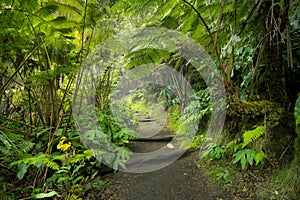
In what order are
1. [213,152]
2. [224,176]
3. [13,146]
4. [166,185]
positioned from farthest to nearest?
[213,152] < [166,185] < [224,176] < [13,146]

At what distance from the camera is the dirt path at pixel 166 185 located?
185cm

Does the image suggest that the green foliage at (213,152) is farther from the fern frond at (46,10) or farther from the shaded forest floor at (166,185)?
the fern frond at (46,10)

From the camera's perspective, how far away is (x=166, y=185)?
6.71 feet

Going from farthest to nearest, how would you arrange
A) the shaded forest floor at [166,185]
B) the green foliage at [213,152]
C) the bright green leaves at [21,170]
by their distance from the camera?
the green foliage at [213,152] < the shaded forest floor at [166,185] < the bright green leaves at [21,170]

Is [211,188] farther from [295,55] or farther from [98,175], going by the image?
[295,55]

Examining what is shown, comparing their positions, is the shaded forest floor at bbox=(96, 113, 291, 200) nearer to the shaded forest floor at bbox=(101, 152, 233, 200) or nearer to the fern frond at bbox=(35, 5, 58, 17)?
the shaded forest floor at bbox=(101, 152, 233, 200)

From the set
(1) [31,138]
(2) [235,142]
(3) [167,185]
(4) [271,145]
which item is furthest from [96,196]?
(4) [271,145]

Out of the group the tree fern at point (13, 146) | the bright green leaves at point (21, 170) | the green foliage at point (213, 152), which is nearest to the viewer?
the tree fern at point (13, 146)

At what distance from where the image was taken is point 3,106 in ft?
9.45

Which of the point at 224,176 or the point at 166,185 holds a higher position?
the point at 224,176

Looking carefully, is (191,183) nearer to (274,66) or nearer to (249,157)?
(249,157)

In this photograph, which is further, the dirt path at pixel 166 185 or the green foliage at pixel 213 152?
the green foliage at pixel 213 152

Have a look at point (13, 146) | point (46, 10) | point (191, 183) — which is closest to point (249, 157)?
point (191, 183)

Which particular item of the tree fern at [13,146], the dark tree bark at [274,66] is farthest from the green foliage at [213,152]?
the tree fern at [13,146]
